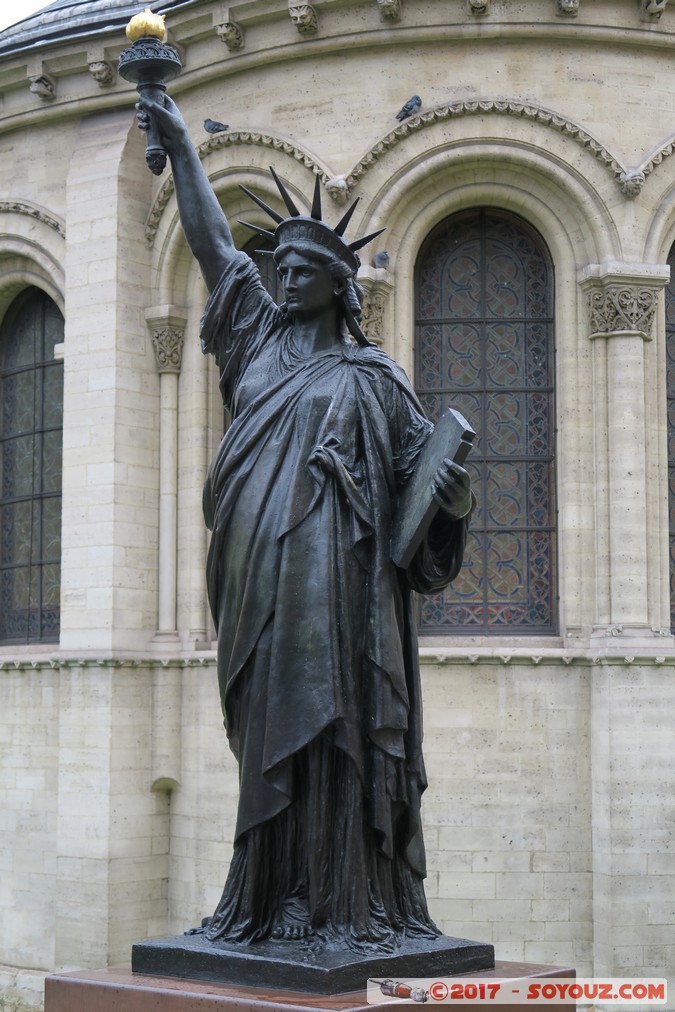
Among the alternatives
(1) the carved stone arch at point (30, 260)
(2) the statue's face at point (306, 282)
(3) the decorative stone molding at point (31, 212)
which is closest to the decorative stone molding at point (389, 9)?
(3) the decorative stone molding at point (31, 212)

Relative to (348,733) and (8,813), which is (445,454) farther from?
(8,813)

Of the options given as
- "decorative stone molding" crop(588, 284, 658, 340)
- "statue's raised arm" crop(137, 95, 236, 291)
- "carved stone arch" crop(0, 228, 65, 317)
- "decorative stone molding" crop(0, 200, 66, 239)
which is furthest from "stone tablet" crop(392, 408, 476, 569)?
"decorative stone molding" crop(0, 200, 66, 239)

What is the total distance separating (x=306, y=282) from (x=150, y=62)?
0.95 m

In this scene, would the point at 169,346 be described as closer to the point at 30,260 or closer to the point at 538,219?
the point at 30,260

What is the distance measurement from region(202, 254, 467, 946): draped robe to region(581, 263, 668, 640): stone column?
9.17m

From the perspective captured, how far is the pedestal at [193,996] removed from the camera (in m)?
4.51

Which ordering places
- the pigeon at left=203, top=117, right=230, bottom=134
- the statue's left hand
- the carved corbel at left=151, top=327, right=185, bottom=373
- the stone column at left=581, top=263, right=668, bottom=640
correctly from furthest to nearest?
the carved corbel at left=151, top=327, right=185, bottom=373, the pigeon at left=203, top=117, right=230, bottom=134, the stone column at left=581, top=263, right=668, bottom=640, the statue's left hand

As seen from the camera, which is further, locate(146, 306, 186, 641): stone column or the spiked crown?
locate(146, 306, 186, 641): stone column

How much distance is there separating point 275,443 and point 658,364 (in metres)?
10.1

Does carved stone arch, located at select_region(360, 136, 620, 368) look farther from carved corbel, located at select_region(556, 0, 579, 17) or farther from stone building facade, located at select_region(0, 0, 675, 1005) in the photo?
carved corbel, located at select_region(556, 0, 579, 17)

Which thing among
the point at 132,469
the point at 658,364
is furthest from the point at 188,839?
the point at 658,364

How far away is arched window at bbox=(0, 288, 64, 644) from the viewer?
58.6 feet

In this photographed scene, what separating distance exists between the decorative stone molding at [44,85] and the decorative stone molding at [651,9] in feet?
19.9

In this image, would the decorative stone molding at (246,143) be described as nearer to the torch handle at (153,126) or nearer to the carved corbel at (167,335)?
the carved corbel at (167,335)
